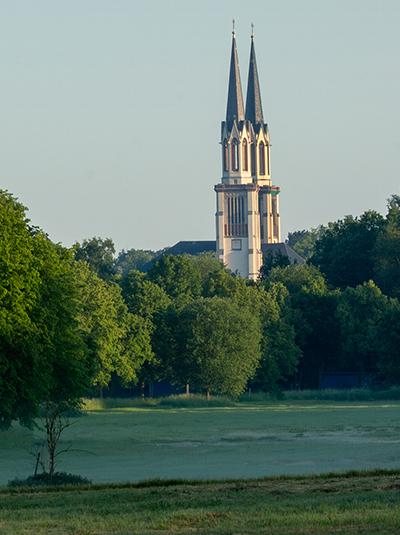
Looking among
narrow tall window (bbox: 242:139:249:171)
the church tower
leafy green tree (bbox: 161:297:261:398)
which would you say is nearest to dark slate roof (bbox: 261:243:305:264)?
the church tower

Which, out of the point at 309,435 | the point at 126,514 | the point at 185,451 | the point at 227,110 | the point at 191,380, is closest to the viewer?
the point at 126,514

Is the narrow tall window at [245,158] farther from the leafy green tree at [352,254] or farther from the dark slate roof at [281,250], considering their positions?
the leafy green tree at [352,254]

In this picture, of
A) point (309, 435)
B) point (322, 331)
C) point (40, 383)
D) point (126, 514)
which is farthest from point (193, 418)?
A: point (126, 514)

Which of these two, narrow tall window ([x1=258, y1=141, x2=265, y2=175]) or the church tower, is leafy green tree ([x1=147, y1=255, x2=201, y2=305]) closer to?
the church tower

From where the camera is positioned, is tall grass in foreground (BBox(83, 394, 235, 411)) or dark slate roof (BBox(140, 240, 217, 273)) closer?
tall grass in foreground (BBox(83, 394, 235, 411))

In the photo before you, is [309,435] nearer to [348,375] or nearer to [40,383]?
[40,383]

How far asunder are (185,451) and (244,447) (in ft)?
8.66

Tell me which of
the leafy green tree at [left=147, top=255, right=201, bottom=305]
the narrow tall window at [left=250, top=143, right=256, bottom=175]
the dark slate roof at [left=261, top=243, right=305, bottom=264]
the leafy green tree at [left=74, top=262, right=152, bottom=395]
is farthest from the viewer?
the narrow tall window at [left=250, top=143, right=256, bottom=175]

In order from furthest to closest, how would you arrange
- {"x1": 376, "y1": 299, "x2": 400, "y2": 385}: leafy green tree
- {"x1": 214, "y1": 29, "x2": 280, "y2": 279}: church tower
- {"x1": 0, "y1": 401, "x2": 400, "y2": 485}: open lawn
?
{"x1": 214, "y1": 29, "x2": 280, "y2": 279}: church tower
{"x1": 376, "y1": 299, "x2": 400, "y2": 385}: leafy green tree
{"x1": 0, "y1": 401, "x2": 400, "y2": 485}: open lawn

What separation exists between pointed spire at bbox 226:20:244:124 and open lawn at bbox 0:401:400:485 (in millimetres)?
116238

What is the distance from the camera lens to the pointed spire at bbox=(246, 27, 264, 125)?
174 metres

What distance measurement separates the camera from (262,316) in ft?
271

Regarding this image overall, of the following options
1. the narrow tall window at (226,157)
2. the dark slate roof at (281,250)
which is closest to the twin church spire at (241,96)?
the narrow tall window at (226,157)

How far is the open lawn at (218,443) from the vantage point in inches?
1171
